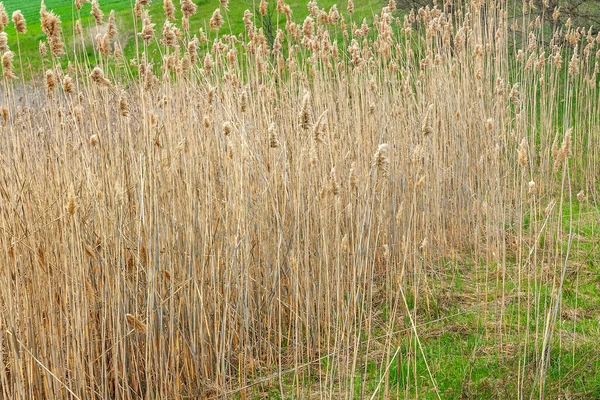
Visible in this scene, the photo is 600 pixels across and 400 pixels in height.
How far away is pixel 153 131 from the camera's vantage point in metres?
2.60

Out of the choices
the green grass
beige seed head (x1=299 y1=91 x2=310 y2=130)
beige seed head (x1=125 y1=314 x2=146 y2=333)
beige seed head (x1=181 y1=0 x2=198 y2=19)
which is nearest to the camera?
beige seed head (x1=125 y1=314 x2=146 y2=333)

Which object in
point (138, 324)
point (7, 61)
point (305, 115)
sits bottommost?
point (138, 324)

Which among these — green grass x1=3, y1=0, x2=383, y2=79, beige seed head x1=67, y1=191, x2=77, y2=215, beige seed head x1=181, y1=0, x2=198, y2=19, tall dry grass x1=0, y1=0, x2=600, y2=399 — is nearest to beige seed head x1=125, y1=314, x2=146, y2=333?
tall dry grass x1=0, y1=0, x2=600, y2=399

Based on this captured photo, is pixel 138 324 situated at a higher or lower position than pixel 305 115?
lower

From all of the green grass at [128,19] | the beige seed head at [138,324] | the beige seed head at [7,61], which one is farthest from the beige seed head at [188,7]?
the green grass at [128,19]

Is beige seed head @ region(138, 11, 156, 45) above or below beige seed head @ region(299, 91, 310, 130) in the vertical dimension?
above

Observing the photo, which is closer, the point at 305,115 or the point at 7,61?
the point at 305,115

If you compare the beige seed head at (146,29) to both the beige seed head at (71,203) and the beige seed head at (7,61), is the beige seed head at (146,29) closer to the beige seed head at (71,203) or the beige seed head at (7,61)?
the beige seed head at (7,61)

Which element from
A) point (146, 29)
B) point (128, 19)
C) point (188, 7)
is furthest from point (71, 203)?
point (128, 19)

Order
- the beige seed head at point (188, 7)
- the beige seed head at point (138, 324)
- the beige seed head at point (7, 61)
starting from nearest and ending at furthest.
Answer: the beige seed head at point (138, 324), the beige seed head at point (7, 61), the beige seed head at point (188, 7)

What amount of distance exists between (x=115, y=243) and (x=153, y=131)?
17.9 inches

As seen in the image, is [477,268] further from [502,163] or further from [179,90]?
[179,90]

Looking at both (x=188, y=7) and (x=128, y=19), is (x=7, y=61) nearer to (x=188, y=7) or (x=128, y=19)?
(x=188, y=7)

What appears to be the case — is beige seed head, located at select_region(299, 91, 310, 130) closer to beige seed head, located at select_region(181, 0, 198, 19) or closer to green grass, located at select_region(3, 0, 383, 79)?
beige seed head, located at select_region(181, 0, 198, 19)
